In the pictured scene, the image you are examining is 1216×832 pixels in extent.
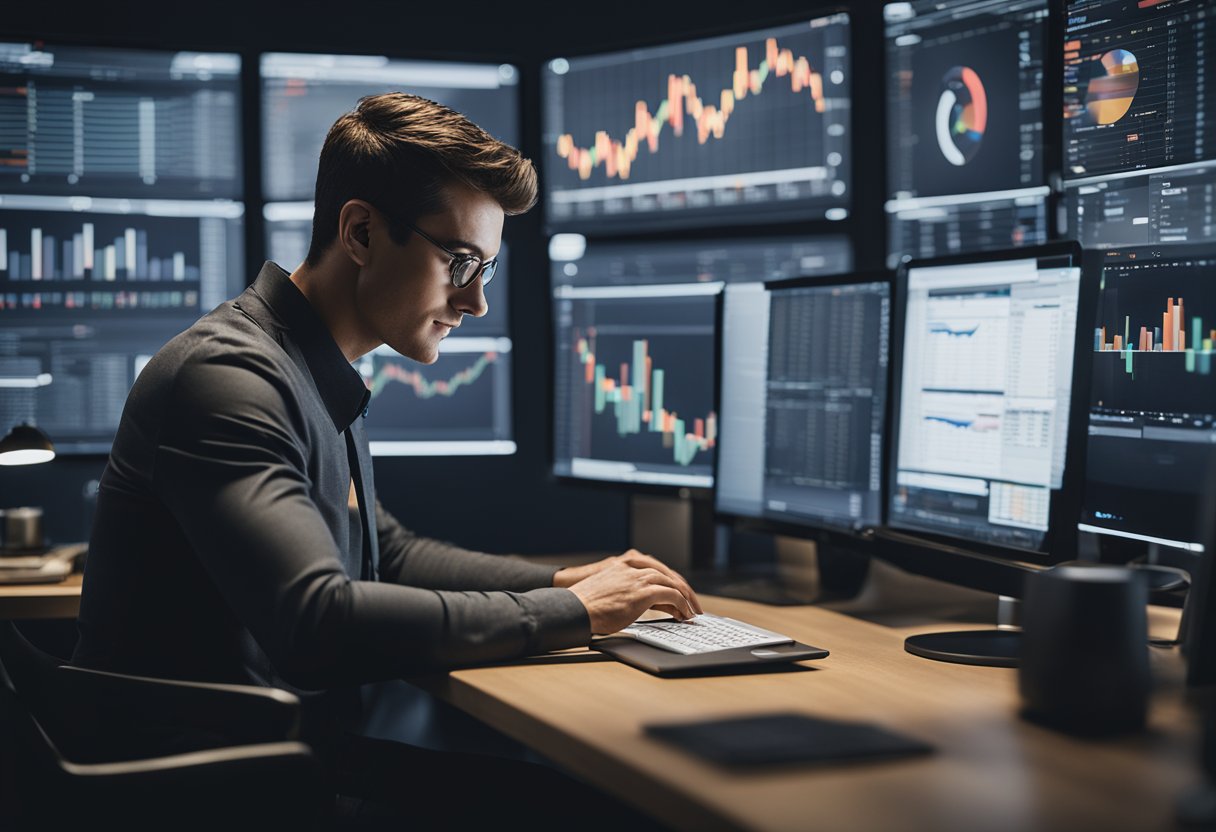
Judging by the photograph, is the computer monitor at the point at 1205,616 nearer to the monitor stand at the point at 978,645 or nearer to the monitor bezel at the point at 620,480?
the monitor stand at the point at 978,645

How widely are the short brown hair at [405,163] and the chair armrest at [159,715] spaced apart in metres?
0.63

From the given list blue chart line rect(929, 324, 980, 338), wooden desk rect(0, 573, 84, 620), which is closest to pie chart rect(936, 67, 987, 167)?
blue chart line rect(929, 324, 980, 338)

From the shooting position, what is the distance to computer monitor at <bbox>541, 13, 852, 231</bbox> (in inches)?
87.0

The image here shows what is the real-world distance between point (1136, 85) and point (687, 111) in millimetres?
944

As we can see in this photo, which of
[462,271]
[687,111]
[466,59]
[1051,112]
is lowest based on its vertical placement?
[462,271]

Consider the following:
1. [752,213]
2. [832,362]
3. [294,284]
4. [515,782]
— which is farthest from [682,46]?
[515,782]

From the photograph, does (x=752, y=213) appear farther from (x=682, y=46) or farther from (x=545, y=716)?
(x=545, y=716)

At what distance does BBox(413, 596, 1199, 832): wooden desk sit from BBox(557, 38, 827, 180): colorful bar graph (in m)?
1.20

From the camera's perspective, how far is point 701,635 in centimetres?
146

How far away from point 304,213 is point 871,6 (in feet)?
4.34

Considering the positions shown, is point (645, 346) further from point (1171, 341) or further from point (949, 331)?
point (1171, 341)

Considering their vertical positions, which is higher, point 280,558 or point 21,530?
point 280,558

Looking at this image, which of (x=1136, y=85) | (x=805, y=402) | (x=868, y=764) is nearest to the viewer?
(x=868, y=764)

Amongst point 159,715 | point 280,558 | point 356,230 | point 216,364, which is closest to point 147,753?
point 159,715
